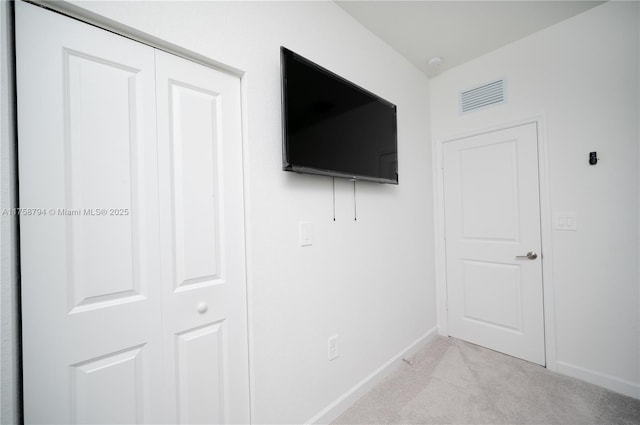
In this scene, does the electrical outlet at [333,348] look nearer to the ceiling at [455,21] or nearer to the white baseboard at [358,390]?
the white baseboard at [358,390]

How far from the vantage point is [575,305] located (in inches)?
81.7

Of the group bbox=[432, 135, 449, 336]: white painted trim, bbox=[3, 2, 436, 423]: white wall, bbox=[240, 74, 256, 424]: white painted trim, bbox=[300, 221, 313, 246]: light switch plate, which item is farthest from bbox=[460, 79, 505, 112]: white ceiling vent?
bbox=[240, 74, 256, 424]: white painted trim

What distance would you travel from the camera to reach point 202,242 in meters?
1.23

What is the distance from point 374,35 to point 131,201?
216 centimetres

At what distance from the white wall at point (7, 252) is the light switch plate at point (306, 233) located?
1138 millimetres

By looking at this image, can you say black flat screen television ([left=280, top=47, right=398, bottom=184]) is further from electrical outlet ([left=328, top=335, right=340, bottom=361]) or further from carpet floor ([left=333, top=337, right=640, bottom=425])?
carpet floor ([left=333, top=337, right=640, bottom=425])

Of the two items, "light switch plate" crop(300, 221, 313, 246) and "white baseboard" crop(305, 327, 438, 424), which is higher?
"light switch plate" crop(300, 221, 313, 246)

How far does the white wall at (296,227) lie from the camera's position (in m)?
1.30

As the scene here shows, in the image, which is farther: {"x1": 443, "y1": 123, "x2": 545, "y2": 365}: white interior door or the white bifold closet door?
{"x1": 443, "y1": 123, "x2": 545, "y2": 365}: white interior door

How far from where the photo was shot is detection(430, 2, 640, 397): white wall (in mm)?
1851

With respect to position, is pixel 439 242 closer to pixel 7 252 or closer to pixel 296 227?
pixel 296 227

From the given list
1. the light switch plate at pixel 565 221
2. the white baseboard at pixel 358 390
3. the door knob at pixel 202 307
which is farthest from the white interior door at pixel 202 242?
the light switch plate at pixel 565 221

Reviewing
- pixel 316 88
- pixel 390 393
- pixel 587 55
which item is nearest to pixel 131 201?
pixel 316 88

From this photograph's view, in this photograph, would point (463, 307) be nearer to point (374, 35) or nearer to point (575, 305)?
point (575, 305)
